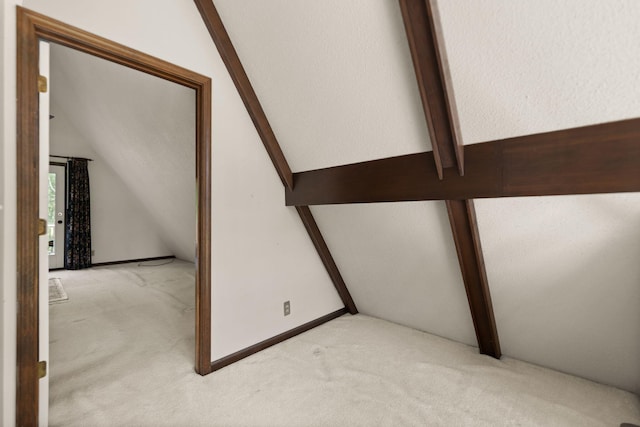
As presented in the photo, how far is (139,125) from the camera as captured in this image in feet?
11.1

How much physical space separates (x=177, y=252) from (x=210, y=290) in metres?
4.89

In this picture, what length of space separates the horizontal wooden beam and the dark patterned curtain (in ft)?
18.0

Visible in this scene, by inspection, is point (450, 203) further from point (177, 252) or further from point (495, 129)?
point (177, 252)

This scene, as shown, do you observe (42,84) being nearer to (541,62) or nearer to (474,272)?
(541,62)

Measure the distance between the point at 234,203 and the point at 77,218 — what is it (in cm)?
480

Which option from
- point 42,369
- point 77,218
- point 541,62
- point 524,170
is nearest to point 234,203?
point 42,369

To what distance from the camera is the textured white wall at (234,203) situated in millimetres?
1649

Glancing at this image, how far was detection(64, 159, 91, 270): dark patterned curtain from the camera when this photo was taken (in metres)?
5.23

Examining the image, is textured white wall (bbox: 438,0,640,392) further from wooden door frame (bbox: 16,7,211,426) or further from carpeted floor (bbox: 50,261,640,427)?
wooden door frame (bbox: 16,7,211,426)

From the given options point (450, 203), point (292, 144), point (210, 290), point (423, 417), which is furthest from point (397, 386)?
point (292, 144)

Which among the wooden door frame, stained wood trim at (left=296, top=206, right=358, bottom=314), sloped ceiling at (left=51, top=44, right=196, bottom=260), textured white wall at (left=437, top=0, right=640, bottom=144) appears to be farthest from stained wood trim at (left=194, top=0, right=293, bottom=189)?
textured white wall at (left=437, top=0, right=640, bottom=144)

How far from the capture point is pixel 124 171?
518 centimetres

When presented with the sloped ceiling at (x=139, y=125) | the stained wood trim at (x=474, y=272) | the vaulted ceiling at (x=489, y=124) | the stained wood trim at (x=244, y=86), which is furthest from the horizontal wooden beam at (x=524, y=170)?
the sloped ceiling at (x=139, y=125)

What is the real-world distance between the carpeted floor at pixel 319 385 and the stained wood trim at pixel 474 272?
0.53 feet
